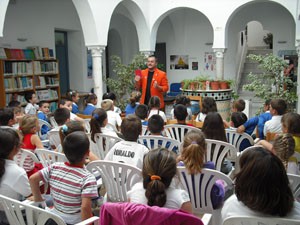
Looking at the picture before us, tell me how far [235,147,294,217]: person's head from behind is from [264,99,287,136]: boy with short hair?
2.42m

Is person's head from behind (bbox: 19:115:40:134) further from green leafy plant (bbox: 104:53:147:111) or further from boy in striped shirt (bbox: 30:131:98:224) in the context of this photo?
green leafy plant (bbox: 104:53:147:111)

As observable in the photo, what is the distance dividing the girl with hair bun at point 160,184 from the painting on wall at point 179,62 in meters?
11.3

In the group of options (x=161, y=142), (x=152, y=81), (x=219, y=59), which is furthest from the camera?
(x=219, y=59)

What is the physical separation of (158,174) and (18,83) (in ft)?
23.1

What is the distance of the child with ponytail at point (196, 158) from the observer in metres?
2.41

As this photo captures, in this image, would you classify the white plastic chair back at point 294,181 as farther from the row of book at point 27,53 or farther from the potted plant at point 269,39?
the potted plant at point 269,39

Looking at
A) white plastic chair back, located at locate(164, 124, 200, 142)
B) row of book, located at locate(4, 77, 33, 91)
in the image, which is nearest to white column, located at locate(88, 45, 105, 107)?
row of book, located at locate(4, 77, 33, 91)

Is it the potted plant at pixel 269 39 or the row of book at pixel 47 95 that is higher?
the potted plant at pixel 269 39

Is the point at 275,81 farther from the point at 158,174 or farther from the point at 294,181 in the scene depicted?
the point at 158,174

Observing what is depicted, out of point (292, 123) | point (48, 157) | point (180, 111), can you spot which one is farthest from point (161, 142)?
point (292, 123)

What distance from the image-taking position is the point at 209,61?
40.8 feet

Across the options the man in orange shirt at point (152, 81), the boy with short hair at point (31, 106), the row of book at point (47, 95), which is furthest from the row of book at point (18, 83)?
the man in orange shirt at point (152, 81)

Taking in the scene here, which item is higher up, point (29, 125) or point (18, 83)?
point (18, 83)

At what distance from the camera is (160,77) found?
632 cm
